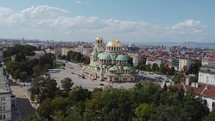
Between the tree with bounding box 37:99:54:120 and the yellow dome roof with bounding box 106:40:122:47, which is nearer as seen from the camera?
the tree with bounding box 37:99:54:120

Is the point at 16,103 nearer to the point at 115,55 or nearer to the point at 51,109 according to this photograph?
the point at 51,109

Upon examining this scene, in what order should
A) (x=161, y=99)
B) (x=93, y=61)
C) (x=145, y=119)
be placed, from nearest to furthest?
(x=145, y=119) < (x=161, y=99) < (x=93, y=61)

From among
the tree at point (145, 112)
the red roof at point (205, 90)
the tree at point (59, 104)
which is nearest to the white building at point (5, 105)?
the tree at point (59, 104)

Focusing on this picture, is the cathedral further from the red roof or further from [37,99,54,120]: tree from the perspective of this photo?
[37,99,54,120]: tree

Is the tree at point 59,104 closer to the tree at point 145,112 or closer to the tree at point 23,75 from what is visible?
the tree at point 145,112

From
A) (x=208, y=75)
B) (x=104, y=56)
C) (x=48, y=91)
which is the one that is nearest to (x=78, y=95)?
(x=48, y=91)

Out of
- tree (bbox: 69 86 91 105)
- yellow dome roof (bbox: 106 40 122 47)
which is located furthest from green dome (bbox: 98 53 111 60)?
tree (bbox: 69 86 91 105)

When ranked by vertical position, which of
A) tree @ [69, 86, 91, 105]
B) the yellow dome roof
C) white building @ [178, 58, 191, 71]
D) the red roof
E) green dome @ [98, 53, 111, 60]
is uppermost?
the yellow dome roof

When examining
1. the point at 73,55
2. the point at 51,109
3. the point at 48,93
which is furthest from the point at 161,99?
the point at 73,55
